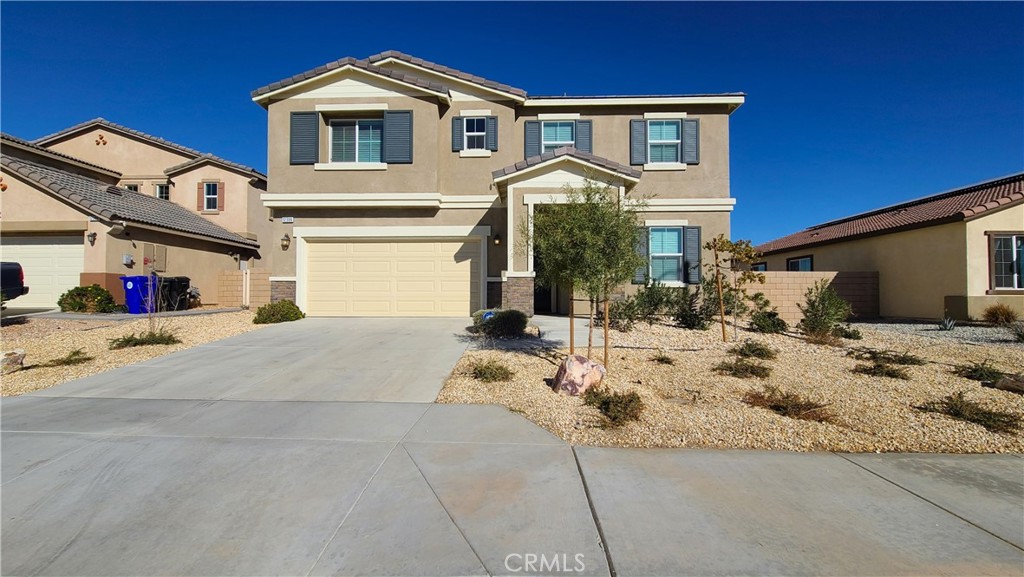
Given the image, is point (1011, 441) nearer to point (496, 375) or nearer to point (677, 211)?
point (496, 375)

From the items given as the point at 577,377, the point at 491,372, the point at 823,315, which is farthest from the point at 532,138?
the point at 577,377

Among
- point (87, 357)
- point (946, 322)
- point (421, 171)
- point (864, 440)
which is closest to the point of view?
point (864, 440)

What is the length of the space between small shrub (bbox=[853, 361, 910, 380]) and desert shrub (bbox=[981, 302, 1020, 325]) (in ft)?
27.4

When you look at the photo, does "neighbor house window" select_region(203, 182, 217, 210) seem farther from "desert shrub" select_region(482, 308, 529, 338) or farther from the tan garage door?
"desert shrub" select_region(482, 308, 529, 338)

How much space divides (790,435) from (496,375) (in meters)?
3.88

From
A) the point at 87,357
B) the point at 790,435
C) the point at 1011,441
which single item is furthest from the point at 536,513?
the point at 87,357

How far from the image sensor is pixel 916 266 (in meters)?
15.1

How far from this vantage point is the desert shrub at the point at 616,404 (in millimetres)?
5410

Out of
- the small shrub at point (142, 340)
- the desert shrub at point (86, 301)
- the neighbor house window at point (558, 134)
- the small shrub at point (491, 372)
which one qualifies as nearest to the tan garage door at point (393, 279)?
the neighbor house window at point (558, 134)

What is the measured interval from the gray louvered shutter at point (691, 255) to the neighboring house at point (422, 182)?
3 centimetres

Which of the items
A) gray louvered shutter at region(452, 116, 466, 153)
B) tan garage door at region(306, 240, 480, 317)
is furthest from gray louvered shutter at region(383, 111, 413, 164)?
tan garage door at region(306, 240, 480, 317)

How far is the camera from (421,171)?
569 inches

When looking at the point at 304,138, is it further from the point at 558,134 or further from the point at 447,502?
the point at 447,502

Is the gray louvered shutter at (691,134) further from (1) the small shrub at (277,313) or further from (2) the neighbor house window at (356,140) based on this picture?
(1) the small shrub at (277,313)
